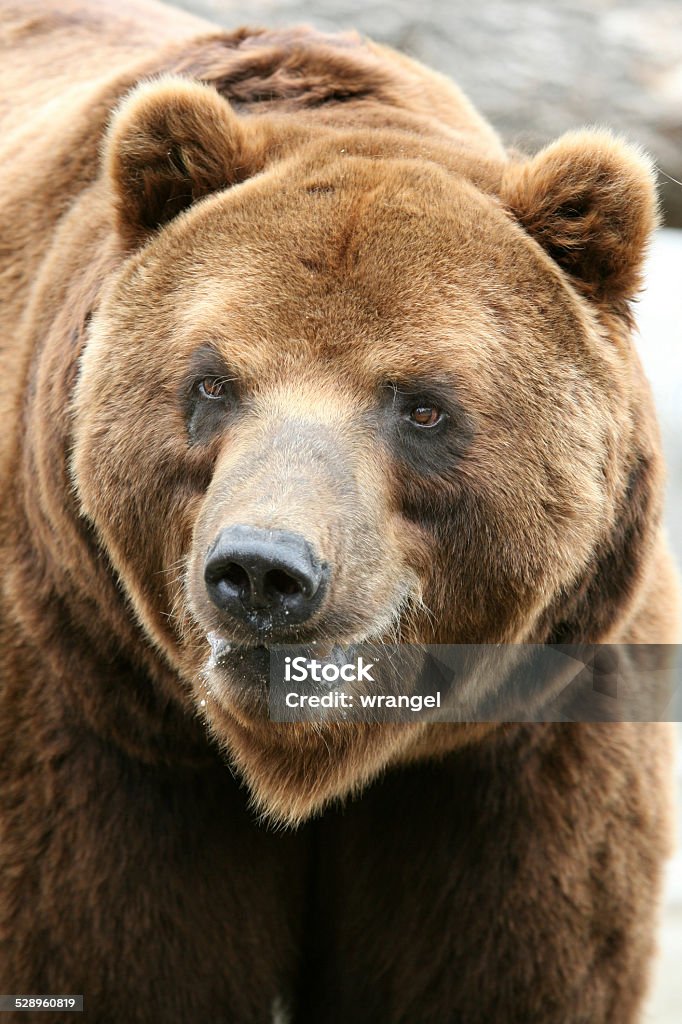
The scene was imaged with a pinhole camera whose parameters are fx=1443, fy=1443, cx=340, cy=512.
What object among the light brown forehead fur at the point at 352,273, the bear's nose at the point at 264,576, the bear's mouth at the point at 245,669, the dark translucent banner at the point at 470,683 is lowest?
the dark translucent banner at the point at 470,683

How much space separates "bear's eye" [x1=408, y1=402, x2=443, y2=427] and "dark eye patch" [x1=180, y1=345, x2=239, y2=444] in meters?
0.40

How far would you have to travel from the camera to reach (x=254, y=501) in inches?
114

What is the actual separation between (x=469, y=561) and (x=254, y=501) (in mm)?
631

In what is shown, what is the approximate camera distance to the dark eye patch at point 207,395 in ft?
10.6

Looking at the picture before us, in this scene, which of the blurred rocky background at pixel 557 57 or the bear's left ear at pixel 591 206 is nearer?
the bear's left ear at pixel 591 206

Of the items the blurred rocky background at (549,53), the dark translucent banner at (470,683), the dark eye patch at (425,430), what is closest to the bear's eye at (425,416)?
the dark eye patch at (425,430)

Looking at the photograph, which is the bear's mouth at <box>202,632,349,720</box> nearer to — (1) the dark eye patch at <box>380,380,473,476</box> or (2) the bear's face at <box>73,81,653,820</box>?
(2) the bear's face at <box>73,81,653,820</box>

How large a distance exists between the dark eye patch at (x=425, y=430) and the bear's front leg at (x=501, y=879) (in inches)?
36.9

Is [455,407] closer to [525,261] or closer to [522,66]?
[525,261]

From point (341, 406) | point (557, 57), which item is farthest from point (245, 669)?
point (557, 57)

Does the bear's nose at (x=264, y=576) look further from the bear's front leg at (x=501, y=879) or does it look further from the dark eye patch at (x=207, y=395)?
the bear's front leg at (x=501, y=879)

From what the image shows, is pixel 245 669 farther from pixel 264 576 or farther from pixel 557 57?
pixel 557 57

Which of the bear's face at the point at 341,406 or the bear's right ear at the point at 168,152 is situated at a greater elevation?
the bear's right ear at the point at 168,152

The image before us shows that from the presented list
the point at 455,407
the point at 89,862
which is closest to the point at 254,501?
the point at 455,407
